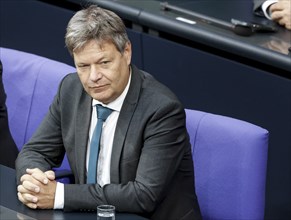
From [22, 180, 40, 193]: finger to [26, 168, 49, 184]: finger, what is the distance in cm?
3

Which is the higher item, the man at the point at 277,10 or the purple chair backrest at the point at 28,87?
the man at the point at 277,10

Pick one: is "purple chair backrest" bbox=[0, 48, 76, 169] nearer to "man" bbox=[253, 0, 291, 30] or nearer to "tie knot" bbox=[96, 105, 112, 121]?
"tie knot" bbox=[96, 105, 112, 121]

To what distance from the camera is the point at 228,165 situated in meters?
2.77

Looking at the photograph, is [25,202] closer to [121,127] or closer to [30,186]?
[30,186]

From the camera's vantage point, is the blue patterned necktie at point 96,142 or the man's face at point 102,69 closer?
the man's face at point 102,69

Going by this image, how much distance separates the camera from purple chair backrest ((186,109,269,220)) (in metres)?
2.72

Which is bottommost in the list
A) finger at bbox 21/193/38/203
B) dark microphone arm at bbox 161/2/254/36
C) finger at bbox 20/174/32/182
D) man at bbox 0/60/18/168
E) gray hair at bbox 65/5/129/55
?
man at bbox 0/60/18/168

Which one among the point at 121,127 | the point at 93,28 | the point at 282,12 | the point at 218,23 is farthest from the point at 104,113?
the point at 282,12

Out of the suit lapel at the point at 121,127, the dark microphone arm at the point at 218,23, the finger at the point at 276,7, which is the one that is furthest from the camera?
the finger at the point at 276,7

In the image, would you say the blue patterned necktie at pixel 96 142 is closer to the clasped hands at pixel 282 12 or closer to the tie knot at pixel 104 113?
the tie knot at pixel 104 113

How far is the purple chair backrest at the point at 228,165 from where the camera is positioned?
8.92 feet

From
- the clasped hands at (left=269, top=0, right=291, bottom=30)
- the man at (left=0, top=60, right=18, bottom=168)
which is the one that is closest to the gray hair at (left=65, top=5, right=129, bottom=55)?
the man at (left=0, top=60, right=18, bottom=168)

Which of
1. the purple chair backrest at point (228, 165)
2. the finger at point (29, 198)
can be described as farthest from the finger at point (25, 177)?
the purple chair backrest at point (228, 165)

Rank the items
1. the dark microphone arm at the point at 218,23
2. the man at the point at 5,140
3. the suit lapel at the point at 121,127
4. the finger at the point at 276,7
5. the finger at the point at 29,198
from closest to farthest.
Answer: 1. the finger at the point at 29,198
2. the suit lapel at the point at 121,127
3. the man at the point at 5,140
4. the dark microphone arm at the point at 218,23
5. the finger at the point at 276,7
